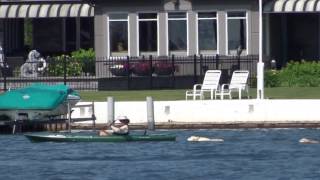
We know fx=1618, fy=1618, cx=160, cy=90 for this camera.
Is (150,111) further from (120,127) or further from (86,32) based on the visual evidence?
(86,32)

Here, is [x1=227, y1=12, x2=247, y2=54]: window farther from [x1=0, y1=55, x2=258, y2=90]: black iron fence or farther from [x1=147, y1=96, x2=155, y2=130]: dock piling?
[x1=147, y1=96, x2=155, y2=130]: dock piling

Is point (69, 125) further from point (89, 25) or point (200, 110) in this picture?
point (89, 25)

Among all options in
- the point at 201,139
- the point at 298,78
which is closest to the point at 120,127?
the point at 201,139

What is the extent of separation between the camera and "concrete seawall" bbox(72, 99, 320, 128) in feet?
169

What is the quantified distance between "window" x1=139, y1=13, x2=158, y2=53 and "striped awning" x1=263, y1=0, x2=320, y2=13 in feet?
15.2

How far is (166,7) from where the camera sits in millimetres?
66000

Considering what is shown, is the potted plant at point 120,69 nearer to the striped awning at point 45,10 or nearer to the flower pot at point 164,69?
the flower pot at point 164,69

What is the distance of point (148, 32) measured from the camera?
66188mm

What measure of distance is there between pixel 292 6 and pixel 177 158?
21246 millimetres

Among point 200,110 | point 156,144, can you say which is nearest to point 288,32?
point 200,110

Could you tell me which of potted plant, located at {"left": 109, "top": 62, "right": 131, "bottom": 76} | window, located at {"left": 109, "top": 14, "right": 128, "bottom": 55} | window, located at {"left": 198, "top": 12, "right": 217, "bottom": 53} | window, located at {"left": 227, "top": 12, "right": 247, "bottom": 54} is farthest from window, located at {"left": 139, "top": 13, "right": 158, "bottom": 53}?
potted plant, located at {"left": 109, "top": 62, "right": 131, "bottom": 76}

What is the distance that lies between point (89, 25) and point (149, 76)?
34.6 ft

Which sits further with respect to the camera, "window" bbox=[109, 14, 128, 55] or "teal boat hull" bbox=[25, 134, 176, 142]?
"window" bbox=[109, 14, 128, 55]

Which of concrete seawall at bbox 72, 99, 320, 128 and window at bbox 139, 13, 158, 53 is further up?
window at bbox 139, 13, 158, 53
